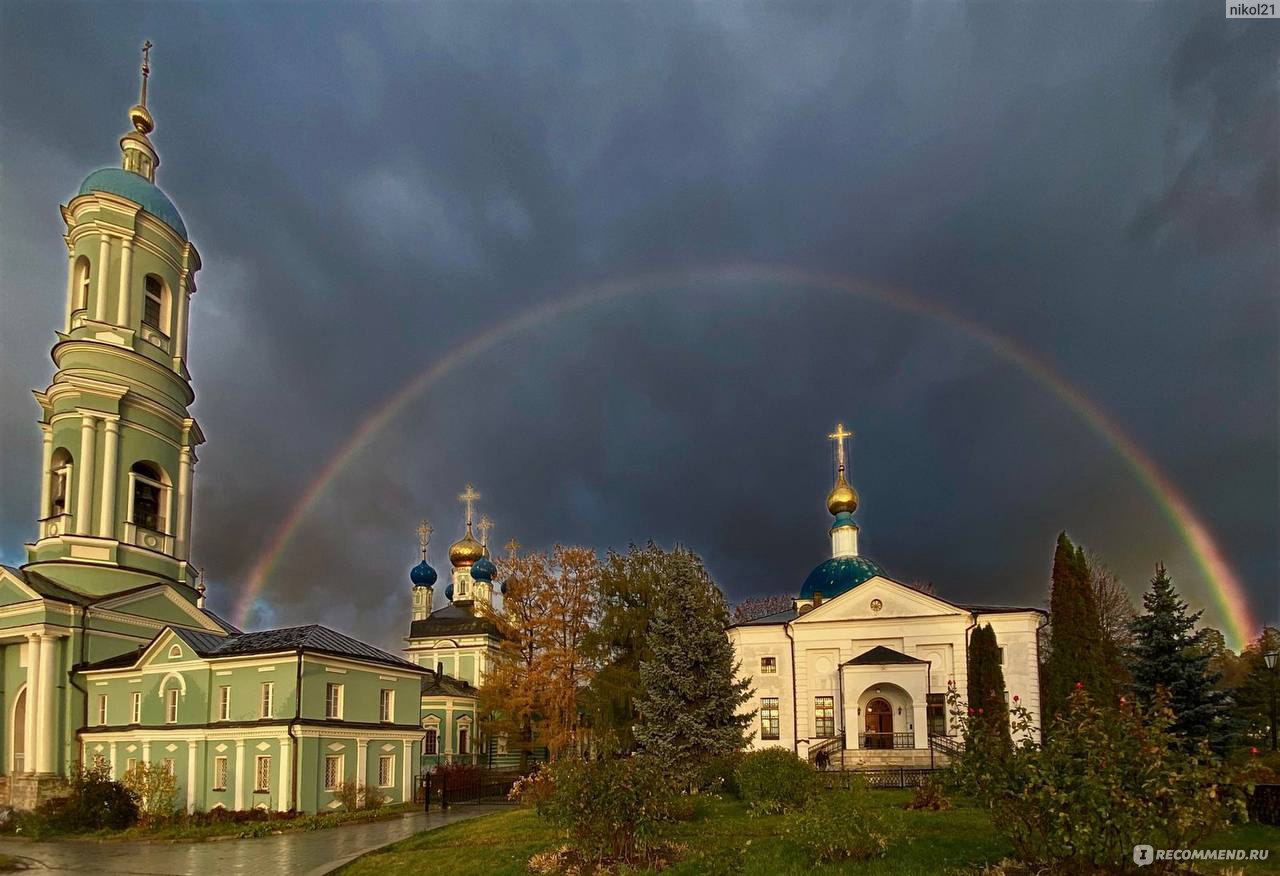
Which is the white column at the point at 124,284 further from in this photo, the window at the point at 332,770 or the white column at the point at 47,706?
the window at the point at 332,770

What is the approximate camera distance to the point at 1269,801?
1530 centimetres

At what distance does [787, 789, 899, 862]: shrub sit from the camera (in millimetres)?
11750

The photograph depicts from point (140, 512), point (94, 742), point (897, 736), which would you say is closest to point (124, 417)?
point (140, 512)

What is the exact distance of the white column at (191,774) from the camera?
2530 cm

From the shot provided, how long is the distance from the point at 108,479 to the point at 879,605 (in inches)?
1158

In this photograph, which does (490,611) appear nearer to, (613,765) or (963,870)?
(613,765)

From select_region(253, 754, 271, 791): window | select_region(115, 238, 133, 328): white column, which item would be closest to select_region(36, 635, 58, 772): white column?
select_region(253, 754, 271, 791): window

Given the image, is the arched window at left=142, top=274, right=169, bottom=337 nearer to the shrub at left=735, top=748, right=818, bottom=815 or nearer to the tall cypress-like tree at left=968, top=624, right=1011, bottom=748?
the shrub at left=735, top=748, right=818, bottom=815

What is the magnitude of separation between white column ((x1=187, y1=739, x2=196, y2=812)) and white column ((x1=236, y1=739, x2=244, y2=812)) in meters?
1.57

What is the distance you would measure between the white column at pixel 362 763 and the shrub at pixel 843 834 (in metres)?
18.2

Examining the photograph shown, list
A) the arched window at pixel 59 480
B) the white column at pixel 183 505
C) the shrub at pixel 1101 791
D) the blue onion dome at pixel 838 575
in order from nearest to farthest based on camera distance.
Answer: the shrub at pixel 1101 791 < the arched window at pixel 59 480 < the white column at pixel 183 505 < the blue onion dome at pixel 838 575

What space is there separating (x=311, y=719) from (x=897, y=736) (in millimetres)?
21360

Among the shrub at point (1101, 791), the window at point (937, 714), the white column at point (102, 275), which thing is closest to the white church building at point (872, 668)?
the window at point (937, 714)

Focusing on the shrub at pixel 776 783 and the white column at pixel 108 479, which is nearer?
the shrub at pixel 776 783
